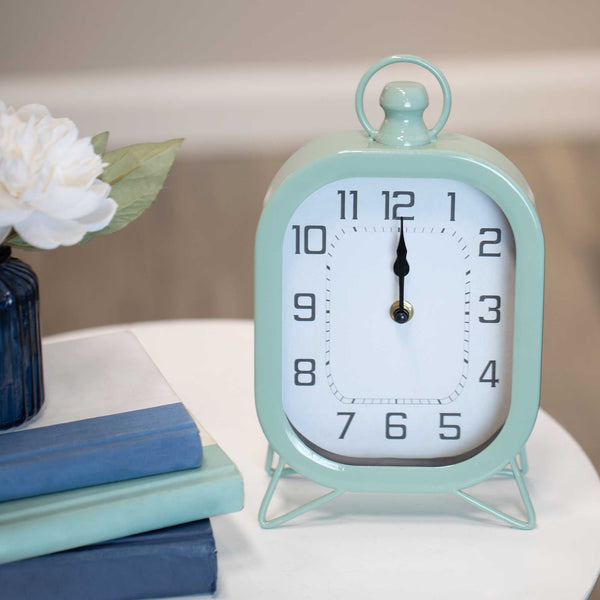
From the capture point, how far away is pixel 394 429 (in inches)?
37.0

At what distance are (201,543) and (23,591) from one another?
153mm

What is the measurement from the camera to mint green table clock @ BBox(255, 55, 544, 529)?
854 mm

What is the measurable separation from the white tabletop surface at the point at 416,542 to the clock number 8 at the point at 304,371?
0.42 feet

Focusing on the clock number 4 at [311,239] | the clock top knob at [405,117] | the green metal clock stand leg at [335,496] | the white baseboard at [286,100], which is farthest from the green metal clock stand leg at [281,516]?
the white baseboard at [286,100]

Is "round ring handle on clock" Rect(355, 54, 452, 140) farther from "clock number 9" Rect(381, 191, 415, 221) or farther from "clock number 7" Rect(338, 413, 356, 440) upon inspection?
"clock number 7" Rect(338, 413, 356, 440)

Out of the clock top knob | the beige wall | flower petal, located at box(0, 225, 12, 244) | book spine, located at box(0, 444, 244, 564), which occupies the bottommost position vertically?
book spine, located at box(0, 444, 244, 564)

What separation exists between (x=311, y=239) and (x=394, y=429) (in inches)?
8.4

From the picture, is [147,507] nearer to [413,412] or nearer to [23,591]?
[23,591]

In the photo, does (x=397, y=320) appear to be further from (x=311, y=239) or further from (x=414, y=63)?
(x=414, y=63)

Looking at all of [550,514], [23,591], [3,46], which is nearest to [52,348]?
[23,591]

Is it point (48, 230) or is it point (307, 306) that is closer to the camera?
point (48, 230)

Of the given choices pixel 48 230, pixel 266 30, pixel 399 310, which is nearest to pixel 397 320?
pixel 399 310

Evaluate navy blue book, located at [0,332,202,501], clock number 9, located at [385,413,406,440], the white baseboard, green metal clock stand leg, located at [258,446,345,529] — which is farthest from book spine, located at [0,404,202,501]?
the white baseboard

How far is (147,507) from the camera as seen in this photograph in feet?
2.64
